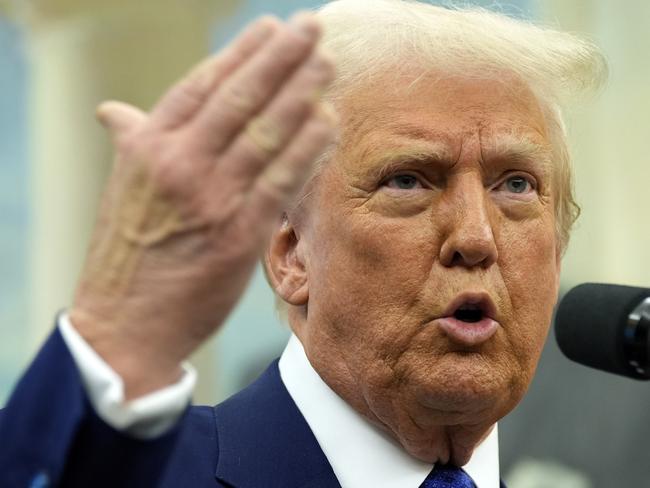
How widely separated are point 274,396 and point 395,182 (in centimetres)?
53

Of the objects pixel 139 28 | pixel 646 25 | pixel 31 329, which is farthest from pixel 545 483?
pixel 139 28

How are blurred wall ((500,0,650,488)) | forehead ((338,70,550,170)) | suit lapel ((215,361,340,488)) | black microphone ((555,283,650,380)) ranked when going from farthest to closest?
1. blurred wall ((500,0,650,488))
2. forehead ((338,70,550,170))
3. suit lapel ((215,361,340,488))
4. black microphone ((555,283,650,380))

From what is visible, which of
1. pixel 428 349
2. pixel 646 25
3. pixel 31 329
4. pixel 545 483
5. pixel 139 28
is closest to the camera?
pixel 428 349

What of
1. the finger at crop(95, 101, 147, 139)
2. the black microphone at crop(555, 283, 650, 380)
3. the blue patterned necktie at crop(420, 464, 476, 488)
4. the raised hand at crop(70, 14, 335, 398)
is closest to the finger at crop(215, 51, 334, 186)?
the raised hand at crop(70, 14, 335, 398)

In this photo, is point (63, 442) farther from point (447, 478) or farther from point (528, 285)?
point (528, 285)

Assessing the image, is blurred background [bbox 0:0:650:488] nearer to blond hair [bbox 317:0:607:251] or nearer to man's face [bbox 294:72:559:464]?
blond hair [bbox 317:0:607:251]

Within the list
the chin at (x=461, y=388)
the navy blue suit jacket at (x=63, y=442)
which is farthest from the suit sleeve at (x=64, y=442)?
the chin at (x=461, y=388)

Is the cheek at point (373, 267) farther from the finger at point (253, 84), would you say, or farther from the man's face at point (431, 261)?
the finger at point (253, 84)

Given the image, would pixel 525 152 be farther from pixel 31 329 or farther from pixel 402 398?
pixel 31 329

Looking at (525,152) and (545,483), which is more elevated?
(525,152)

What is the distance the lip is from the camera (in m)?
2.46

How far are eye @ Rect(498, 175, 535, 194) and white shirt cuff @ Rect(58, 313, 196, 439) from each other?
118 centimetres

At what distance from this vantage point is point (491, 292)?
2.50m

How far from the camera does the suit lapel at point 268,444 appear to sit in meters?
2.46
